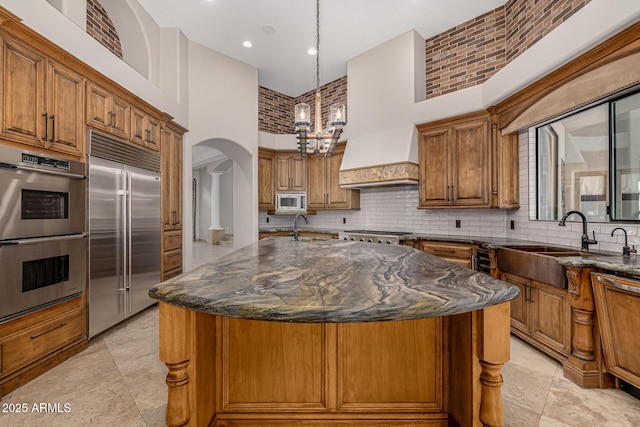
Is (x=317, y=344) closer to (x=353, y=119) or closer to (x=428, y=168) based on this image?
(x=428, y=168)

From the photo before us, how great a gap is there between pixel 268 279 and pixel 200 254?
756 cm

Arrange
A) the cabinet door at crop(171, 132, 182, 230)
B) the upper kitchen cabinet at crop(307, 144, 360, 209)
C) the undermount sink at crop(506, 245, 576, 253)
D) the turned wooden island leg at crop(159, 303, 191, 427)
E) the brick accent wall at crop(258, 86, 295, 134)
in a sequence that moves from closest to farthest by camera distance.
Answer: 1. the turned wooden island leg at crop(159, 303, 191, 427)
2. the undermount sink at crop(506, 245, 576, 253)
3. the cabinet door at crop(171, 132, 182, 230)
4. the upper kitchen cabinet at crop(307, 144, 360, 209)
5. the brick accent wall at crop(258, 86, 295, 134)

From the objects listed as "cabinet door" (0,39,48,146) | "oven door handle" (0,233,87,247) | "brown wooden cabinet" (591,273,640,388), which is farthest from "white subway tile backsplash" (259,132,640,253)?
"cabinet door" (0,39,48,146)

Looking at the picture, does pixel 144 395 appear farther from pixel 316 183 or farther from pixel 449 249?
pixel 316 183

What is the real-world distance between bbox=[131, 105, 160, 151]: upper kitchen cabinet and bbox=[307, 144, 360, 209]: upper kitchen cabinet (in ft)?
9.22

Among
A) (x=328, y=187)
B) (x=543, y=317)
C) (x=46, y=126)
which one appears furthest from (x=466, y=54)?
(x=46, y=126)

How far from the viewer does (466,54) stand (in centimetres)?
425

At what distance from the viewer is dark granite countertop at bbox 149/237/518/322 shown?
3.02ft

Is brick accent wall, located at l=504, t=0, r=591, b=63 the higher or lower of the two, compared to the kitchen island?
higher

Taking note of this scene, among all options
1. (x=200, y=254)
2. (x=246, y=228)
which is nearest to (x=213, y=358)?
(x=246, y=228)

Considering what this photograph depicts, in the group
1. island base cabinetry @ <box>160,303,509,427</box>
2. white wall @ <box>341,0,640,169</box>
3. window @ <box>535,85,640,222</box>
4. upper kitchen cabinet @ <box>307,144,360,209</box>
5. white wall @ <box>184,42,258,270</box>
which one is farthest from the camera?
upper kitchen cabinet @ <box>307,144,360,209</box>

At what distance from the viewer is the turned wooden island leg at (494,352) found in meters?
1.20

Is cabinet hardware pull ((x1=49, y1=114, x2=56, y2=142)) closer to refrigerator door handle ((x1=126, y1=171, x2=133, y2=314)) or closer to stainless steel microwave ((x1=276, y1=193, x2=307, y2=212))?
refrigerator door handle ((x1=126, y1=171, x2=133, y2=314))

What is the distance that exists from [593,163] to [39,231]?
4797 millimetres
